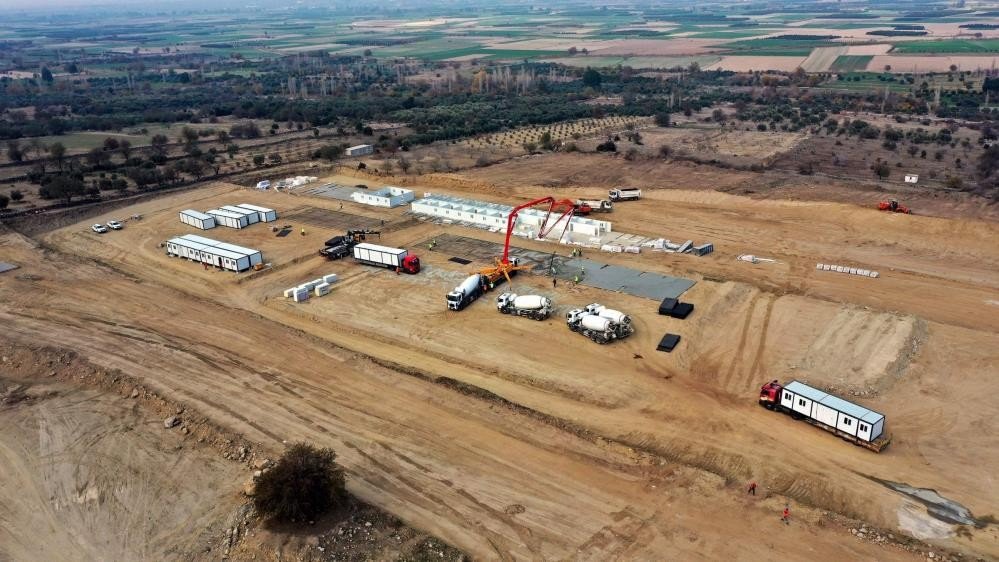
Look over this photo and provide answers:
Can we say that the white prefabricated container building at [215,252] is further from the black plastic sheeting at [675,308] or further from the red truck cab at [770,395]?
the red truck cab at [770,395]

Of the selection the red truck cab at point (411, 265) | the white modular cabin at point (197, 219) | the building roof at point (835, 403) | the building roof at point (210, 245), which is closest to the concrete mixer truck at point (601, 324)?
the building roof at point (835, 403)

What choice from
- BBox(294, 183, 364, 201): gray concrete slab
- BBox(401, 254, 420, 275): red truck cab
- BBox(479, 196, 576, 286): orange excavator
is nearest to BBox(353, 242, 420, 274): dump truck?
BBox(401, 254, 420, 275): red truck cab

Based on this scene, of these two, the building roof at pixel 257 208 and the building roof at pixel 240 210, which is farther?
the building roof at pixel 257 208

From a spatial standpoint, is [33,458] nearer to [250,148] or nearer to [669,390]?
[669,390]

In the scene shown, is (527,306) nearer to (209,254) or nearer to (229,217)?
(209,254)

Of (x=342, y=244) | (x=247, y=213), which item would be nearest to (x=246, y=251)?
(x=342, y=244)
